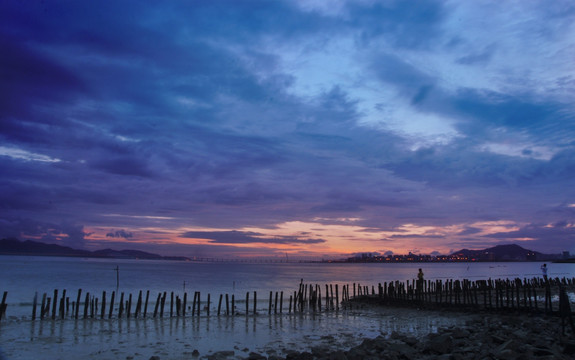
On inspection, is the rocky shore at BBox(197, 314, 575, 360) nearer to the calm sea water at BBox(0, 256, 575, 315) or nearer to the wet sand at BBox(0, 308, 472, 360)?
the wet sand at BBox(0, 308, 472, 360)

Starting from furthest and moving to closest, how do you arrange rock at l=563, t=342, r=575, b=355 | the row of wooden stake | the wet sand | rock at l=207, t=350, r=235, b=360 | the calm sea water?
the calm sea water, the row of wooden stake, the wet sand, rock at l=207, t=350, r=235, b=360, rock at l=563, t=342, r=575, b=355

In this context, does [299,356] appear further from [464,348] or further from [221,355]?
[464,348]

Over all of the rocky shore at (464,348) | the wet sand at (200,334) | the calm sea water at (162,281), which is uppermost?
the rocky shore at (464,348)

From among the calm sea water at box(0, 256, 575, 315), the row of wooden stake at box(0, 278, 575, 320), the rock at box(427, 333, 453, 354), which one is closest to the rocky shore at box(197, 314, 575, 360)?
the rock at box(427, 333, 453, 354)

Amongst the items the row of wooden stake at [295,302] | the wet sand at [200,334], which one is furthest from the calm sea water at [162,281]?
the wet sand at [200,334]

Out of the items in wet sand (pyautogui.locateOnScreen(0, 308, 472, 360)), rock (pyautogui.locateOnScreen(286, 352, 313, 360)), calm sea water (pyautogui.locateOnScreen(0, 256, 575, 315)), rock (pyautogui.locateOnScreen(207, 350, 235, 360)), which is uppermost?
rock (pyautogui.locateOnScreen(286, 352, 313, 360))

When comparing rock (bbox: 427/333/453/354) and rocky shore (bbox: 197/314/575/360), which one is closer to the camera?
rocky shore (bbox: 197/314/575/360)

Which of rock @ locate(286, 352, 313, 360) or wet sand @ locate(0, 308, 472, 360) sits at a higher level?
rock @ locate(286, 352, 313, 360)

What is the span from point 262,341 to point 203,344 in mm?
2686

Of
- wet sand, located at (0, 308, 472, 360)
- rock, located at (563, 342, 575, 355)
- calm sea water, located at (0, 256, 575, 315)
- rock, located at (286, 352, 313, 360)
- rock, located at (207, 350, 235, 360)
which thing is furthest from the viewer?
calm sea water, located at (0, 256, 575, 315)

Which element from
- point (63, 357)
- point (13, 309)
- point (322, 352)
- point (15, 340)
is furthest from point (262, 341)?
point (13, 309)

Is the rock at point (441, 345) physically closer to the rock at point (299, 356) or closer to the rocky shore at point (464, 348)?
the rocky shore at point (464, 348)

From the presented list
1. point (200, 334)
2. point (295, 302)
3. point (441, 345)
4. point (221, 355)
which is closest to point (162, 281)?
point (295, 302)

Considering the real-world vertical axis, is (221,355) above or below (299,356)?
below
